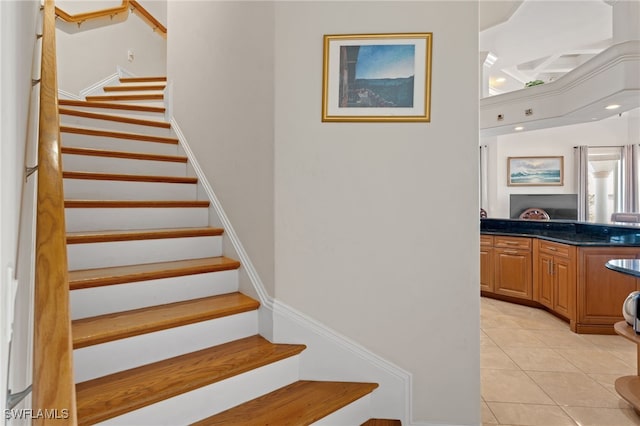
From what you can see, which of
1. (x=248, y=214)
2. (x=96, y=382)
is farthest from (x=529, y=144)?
(x=96, y=382)

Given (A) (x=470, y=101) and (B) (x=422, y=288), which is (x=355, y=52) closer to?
(A) (x=470, y=101)

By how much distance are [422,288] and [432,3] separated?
1.50 m

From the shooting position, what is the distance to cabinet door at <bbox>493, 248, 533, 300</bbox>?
4.39 meters

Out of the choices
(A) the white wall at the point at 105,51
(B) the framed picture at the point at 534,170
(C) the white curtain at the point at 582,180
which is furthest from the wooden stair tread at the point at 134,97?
(C) the white curtain at the point at 582,180

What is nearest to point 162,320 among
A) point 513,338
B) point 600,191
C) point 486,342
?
point 486,342

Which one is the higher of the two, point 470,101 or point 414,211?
point 470,101

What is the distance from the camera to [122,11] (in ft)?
14.3

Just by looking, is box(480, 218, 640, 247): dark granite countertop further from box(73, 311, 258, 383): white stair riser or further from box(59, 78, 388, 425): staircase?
box(73, 311, 258, 383): white stair riser

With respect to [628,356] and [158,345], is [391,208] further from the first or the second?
[628,356]

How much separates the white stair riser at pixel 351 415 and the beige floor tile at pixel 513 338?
1931 millimetres

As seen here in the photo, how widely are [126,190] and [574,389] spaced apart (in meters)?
3.44

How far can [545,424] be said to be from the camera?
202cm

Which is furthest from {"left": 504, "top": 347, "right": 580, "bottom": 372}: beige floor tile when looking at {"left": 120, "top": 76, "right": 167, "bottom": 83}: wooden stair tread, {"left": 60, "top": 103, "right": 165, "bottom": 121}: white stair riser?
{"left": 120, "top": 76, "right": 167, "bottom": 83}: wooden stair tread

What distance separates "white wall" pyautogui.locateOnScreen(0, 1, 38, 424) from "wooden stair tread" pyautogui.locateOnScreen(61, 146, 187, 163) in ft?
5.66
